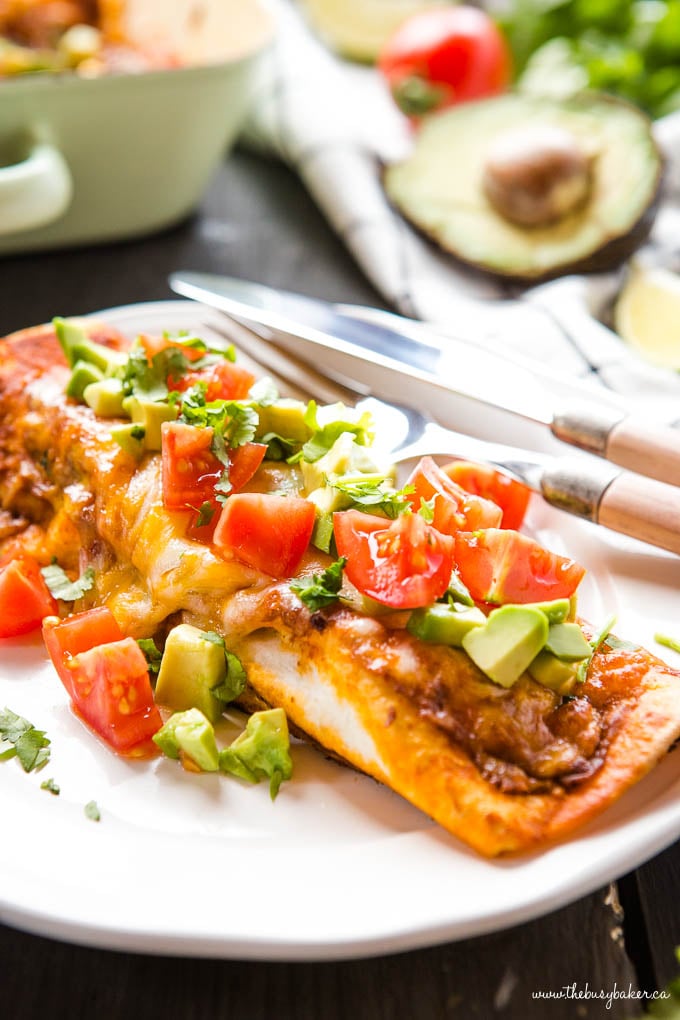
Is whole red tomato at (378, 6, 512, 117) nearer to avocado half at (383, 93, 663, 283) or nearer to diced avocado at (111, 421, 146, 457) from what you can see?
avocado half at (383, 93, 663, 283)

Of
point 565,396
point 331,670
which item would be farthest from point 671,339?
point 331,670

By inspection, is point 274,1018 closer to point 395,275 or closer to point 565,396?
point 565,396

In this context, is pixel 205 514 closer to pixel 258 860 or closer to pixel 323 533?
pixel 323 533

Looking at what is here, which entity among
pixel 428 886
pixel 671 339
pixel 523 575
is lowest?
pixel 671 339

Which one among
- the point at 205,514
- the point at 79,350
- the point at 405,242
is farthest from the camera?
the point at 405,242

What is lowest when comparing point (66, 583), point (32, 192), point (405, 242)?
point (405, 242)

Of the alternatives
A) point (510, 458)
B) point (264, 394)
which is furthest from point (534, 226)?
point (264, 394)
